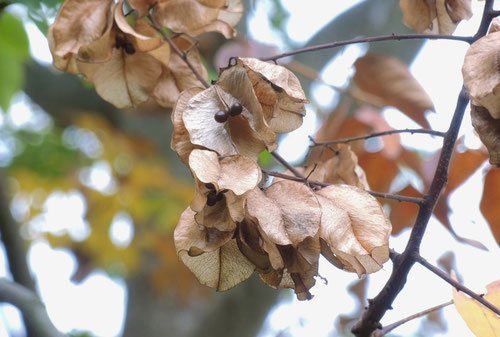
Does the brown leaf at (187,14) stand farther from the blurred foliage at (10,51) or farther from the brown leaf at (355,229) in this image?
the blurred foliage at (10,51)

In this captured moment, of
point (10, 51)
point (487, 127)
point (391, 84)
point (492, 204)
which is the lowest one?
point (10, 51)

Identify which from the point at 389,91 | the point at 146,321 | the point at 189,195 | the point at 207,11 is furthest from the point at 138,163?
the point at 207,11

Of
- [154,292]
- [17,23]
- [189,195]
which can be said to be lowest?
[154,292]

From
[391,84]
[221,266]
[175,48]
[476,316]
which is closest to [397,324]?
[476,316]

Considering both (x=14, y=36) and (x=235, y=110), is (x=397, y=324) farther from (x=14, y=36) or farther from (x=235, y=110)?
(x=14, y=36)

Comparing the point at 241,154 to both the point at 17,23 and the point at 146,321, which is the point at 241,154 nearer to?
the point at 17,23

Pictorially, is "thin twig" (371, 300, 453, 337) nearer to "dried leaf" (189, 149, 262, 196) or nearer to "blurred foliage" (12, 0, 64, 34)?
"dried leaf" (189, 149, 262, 196)
